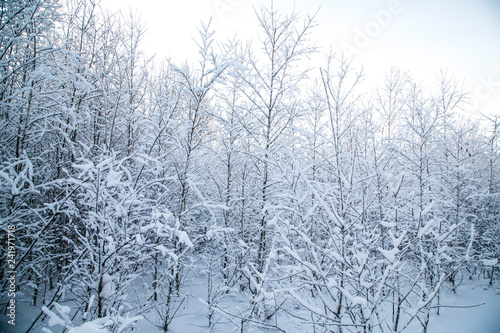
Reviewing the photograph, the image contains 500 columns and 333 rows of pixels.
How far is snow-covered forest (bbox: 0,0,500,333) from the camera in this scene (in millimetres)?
2217

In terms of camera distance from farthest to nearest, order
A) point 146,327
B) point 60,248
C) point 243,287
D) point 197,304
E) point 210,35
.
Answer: point 243,287
point 197,304
point 60,248
point 146,327
point 210,35

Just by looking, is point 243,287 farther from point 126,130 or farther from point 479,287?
point 479,287

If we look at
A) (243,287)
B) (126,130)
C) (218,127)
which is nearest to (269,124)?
(218,127)

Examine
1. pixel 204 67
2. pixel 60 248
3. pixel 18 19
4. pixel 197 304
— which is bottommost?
pixel 197 304

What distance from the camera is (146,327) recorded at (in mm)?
4484

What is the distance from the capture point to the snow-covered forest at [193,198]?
2.22m

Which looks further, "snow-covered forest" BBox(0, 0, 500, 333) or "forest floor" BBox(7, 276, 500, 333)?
"forest floor" BBox(7, 276, 500, 333)

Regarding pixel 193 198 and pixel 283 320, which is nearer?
pixel 283 320

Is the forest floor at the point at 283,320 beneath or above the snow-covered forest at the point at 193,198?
beneath

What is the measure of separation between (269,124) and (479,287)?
9179 millimetres

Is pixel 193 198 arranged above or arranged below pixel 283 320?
above

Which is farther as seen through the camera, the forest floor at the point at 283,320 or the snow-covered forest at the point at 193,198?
the forest floor at the point at 283,320

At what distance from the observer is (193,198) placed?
8586mm

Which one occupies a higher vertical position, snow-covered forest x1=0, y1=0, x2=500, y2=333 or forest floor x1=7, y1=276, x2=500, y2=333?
snow-covered forest x1=0, y1=0, x2=500, y2=333
